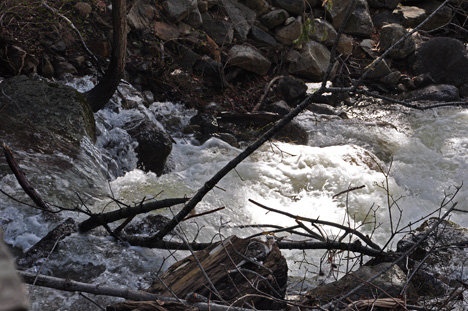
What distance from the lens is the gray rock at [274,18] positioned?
9.32 meters

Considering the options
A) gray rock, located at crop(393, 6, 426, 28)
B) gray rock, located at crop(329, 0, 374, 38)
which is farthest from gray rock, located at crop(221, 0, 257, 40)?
gray rock, located at crop(393, 6, 426, 28)

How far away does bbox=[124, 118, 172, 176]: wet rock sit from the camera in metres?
5.80

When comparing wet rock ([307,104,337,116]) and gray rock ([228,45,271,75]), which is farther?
gray rock ([228,45,271,75])

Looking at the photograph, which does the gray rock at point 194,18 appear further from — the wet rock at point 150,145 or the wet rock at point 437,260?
the wet rock at point 437,260

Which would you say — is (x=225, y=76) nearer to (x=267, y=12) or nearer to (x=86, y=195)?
(x=267, y=12)

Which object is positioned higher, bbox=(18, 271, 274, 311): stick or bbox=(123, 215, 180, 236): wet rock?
bbox=(18, 271, 274, 311): stick

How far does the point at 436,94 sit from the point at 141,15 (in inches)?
227

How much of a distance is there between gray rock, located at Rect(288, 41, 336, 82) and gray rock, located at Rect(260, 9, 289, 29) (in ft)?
2.33

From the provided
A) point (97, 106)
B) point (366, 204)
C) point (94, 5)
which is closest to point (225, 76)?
point (94, 5)

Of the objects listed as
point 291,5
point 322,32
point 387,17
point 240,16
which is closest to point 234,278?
point 240,16

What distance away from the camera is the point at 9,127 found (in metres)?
4.64

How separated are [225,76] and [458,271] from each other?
5.84 meters

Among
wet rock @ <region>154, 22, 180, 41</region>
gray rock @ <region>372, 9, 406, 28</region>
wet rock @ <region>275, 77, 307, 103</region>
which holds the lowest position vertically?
wet rock @ <region>275, 77, 307, 103</region>

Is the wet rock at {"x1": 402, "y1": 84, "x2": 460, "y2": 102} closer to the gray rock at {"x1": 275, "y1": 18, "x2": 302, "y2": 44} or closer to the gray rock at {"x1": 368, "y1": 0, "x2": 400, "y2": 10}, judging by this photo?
the gray rock at {"x1": 275, "y1": 18, "x2": 302, "y2": 44}
